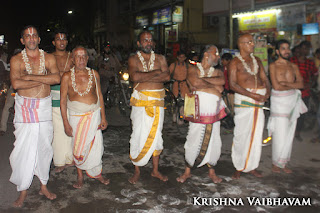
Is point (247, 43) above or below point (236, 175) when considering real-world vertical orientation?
above

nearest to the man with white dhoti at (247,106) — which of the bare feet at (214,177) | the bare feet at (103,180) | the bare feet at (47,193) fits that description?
the bare feet at (214,177)

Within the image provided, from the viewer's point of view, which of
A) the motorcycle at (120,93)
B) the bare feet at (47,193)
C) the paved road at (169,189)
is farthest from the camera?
the motorcycle at (120,93)

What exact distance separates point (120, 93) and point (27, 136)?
6.25 m

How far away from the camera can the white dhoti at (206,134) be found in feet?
14.8

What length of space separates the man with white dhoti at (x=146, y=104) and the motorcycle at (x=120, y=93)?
511cm

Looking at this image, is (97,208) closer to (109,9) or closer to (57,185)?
(57,185)

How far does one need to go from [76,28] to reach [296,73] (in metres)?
28.6

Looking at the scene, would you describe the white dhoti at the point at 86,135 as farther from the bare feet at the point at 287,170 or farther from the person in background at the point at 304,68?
the person in background at the point at 304,68

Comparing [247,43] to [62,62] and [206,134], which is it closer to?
[206,134]

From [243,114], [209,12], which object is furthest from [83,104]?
[209,12]

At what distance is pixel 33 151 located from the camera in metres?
3.99

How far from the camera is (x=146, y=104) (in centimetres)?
459

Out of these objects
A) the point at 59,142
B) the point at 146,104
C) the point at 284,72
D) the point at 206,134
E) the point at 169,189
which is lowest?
the point at 169,189

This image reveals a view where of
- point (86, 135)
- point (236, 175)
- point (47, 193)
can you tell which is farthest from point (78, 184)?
point (236, 175)
